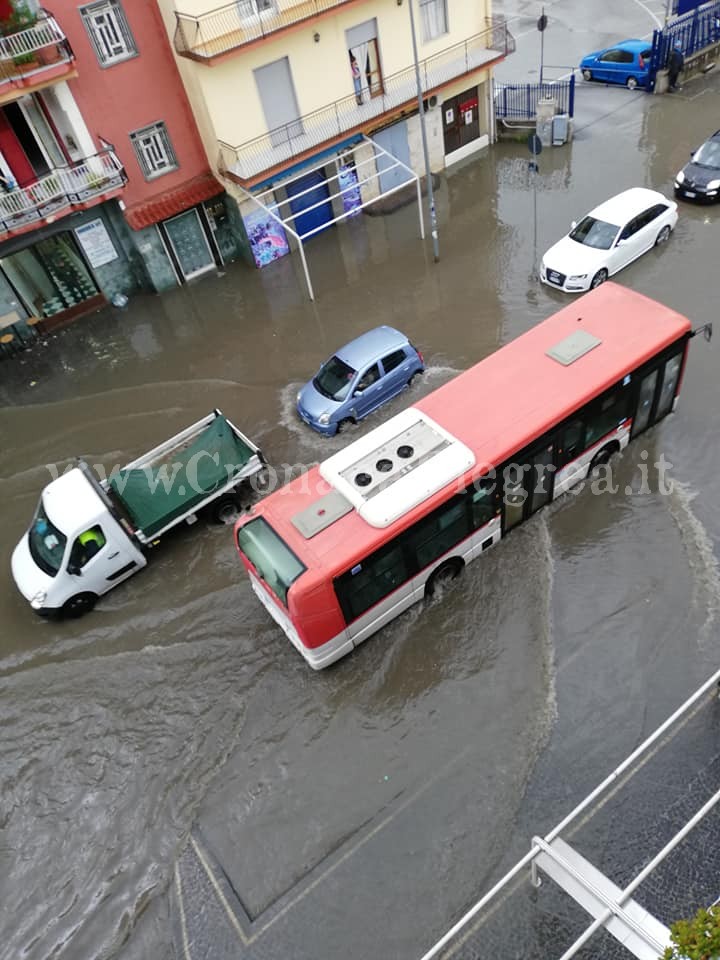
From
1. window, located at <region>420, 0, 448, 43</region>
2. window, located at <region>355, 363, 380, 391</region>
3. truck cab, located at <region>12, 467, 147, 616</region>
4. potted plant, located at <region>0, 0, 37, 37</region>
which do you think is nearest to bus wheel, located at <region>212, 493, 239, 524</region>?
truck cab, located at <region>12, 467, 147, 616</region>

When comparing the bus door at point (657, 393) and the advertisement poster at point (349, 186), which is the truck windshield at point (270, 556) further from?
the advertisement poster at point (349, 186)

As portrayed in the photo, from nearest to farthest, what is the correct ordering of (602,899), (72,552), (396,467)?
(602,899)
(396,467)
(72,552)

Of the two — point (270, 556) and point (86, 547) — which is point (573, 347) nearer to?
point (270, 556)

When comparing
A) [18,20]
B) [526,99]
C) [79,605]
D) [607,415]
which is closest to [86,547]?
[79,605]

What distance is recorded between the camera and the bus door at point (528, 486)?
13.0 metres

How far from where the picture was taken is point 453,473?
11.9 m

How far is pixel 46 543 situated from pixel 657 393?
1272 centimetres

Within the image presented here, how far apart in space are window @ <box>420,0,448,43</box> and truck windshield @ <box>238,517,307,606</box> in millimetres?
18568

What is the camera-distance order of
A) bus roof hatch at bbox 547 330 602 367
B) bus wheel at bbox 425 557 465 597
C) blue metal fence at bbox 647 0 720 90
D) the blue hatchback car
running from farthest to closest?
blue metal fence at bbox 647 0 720 90 < the blue hatchback car < bus roof hatch at bbox 547 330 602 367 < bus wheel at bbox 425 557 465 597

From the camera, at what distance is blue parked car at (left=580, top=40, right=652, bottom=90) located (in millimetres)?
27969

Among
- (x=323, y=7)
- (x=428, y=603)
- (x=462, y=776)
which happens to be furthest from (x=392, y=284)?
(x=462, y=776)

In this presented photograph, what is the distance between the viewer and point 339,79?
21484mm

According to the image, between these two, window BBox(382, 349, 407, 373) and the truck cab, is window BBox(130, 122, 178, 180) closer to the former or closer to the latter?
window BBox(382, 349, 407, 373)

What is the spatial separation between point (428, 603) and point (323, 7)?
16717 millimetres
